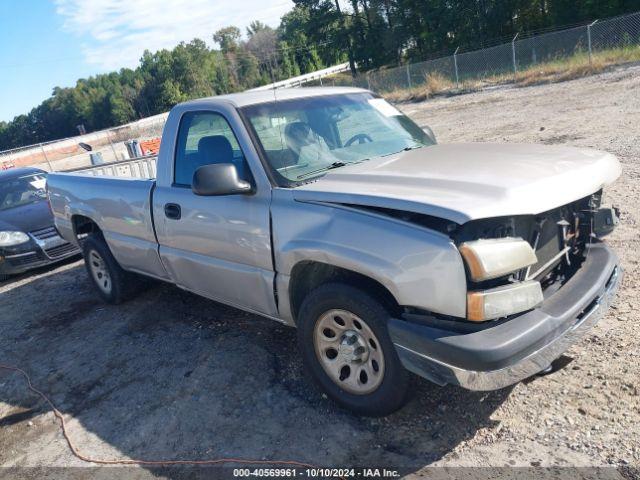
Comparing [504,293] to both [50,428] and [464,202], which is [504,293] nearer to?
[464,202]

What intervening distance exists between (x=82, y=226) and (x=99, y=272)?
57 cm

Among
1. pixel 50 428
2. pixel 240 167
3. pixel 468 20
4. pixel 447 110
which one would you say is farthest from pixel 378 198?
pixel 468 20

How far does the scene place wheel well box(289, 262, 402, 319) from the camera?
115 inches

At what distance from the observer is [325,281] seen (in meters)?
3.21

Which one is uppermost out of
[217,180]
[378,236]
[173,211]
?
[217,180]

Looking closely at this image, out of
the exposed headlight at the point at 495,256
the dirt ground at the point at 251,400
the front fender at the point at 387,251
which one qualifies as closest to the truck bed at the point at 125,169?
the dirt ground at the point at 251,400

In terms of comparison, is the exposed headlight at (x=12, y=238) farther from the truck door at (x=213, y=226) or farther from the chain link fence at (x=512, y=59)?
the chain link fence at (x=512, y=59)

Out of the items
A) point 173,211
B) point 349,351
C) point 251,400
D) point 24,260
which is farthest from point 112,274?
point 349,351

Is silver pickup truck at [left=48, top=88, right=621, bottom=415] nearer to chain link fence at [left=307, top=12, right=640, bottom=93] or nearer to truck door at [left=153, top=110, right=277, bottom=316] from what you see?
truck door at [left=153, top=110, right=277, bottom=316]

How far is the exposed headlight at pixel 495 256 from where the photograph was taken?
2.47 m

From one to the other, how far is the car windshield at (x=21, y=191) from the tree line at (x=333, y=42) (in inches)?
181

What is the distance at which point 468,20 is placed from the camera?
40.4 m

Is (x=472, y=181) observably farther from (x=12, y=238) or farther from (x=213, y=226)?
(x=12, y=238)

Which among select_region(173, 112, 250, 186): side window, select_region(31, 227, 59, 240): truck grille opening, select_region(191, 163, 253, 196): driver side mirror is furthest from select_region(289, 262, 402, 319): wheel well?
select_region(31, 227, 59, 240): truck grille opening
